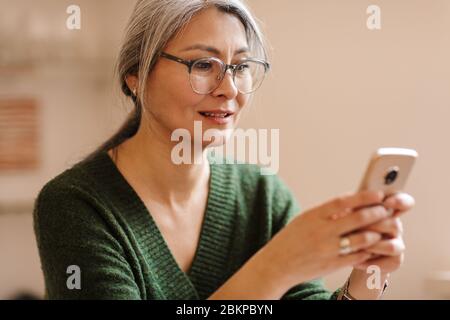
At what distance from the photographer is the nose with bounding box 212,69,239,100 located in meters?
0.89

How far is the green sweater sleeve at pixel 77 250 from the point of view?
0.80m

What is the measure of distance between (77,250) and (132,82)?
324mm

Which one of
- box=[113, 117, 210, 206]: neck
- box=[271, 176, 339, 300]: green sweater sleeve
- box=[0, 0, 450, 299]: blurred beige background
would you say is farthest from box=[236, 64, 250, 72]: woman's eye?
box=[0, 0, 450, 299]: blurred beige background

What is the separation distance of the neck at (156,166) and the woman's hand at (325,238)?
0.32 metres

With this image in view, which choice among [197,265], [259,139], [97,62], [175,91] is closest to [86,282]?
[197,265]

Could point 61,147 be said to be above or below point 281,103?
below

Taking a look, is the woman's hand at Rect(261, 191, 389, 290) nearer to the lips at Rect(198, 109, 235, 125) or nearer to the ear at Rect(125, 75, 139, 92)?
the lips at Rect(198, 109, 235, 125)

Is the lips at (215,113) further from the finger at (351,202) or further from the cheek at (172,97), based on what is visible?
the finger at (351,202)

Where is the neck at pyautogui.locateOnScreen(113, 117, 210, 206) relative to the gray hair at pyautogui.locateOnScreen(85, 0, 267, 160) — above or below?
below

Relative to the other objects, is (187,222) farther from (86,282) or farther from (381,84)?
(381,84)

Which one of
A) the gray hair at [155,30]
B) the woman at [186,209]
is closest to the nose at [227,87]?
the woman at [186,209]

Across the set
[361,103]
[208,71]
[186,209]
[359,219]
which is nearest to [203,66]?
[208,71]

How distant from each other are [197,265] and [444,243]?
2.35 feet

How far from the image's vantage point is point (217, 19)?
2.96ft
